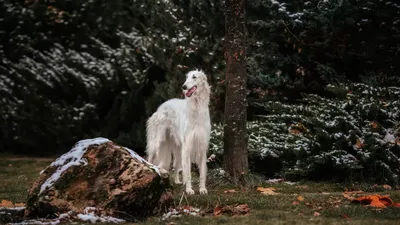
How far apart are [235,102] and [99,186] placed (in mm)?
3128

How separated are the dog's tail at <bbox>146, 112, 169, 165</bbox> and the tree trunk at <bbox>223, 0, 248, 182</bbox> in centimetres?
103

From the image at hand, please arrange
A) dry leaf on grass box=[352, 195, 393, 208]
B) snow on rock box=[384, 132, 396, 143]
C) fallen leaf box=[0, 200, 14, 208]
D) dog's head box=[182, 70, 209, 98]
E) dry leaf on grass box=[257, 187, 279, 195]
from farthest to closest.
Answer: snow on rock box=[384, 132, 396, 143], dog's head box=[182, 70, 209, 98], dry leaf on grass box=[257, 187, 279, 195], fallen leaf box=[0, 200, 14, 208], dry leaf on grass box=[352, 195, 393, 208]

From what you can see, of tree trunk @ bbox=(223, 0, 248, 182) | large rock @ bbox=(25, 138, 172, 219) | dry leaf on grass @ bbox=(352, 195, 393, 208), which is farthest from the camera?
tree trunk @ bbox=(223, 0, 248, 182)

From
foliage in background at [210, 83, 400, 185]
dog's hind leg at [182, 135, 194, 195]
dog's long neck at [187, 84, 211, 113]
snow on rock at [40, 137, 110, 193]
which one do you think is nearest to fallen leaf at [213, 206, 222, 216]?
snow on rock at [40, 137, 110, 193]

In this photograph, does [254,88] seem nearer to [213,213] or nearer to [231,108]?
[231,108]

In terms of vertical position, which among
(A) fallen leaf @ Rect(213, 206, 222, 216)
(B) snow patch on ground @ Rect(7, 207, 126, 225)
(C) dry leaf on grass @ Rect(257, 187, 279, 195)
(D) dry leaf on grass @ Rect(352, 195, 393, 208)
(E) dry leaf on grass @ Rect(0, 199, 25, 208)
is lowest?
(E) dry leaf on grass @ Rect(0, 199, 25, 208)

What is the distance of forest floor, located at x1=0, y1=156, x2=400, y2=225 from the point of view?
5184 millimetres

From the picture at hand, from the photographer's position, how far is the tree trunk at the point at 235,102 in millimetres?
8094

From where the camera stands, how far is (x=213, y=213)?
5660 millimetres

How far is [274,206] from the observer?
A: 5.95 metres

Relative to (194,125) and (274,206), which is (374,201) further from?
(194,125)

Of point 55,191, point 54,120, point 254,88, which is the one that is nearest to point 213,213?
point 55,191

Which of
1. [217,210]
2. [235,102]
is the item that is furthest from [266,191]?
[217,210]

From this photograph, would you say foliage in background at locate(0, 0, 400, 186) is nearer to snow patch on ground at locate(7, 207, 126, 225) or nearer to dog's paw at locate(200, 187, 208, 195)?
dog's paw at locate(200, 187, 208, 195)
